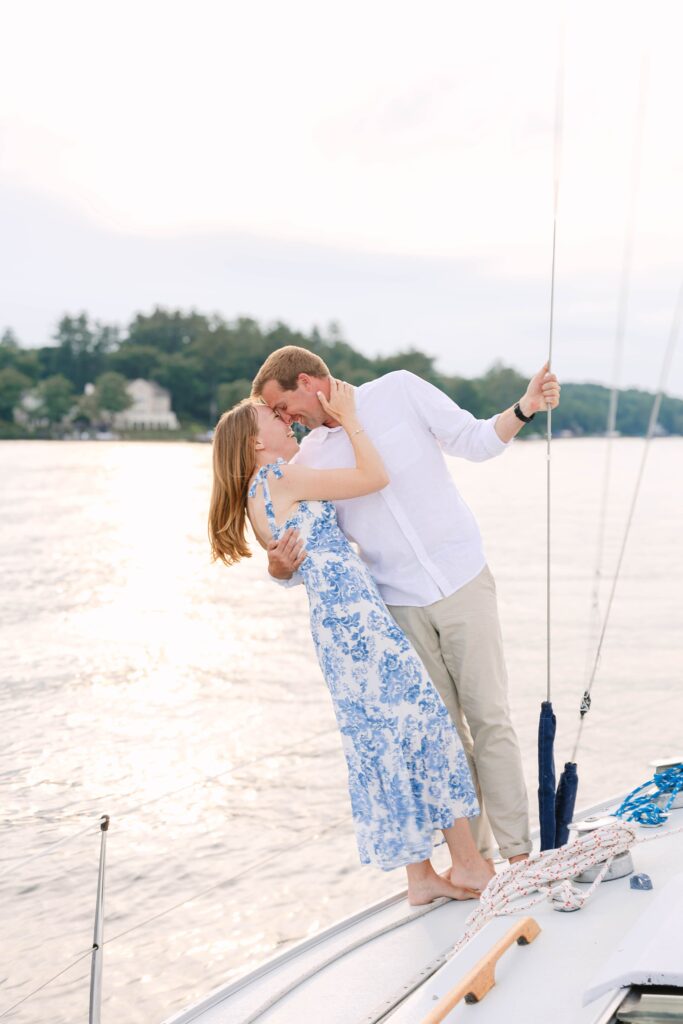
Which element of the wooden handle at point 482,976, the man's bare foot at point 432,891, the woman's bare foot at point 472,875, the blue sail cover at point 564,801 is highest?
the wooden handle at point 482,976

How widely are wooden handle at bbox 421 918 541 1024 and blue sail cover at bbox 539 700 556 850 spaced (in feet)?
3.91

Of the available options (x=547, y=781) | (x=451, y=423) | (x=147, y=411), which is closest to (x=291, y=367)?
(x=451, y=423)

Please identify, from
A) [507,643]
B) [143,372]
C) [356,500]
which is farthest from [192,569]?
[143,372]

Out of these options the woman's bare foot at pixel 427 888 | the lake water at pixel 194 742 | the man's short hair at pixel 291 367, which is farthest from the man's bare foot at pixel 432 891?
the man's short hair at pixel 291 367

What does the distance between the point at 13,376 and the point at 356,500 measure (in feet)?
311

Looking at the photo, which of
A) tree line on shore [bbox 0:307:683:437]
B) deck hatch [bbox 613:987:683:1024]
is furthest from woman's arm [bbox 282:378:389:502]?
tree line on shore [bbox 0:307:683:437]

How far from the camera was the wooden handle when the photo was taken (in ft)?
5.89

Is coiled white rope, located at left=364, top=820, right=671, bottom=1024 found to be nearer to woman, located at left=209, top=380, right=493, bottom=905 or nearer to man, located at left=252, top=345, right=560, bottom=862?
woman, located at left=209, top=380, right=493, bottom=905

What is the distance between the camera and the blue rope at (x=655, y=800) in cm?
286

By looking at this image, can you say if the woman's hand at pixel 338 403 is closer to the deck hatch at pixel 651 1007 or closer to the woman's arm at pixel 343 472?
the woman's arm at pixel 343 472

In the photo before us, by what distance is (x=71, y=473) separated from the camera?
51.2 m

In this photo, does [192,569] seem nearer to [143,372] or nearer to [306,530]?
[306,530]

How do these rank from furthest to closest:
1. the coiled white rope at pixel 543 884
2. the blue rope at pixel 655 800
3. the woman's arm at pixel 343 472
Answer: the woman's arm at pixel 343 472 → the blue rope at pixel 655 800 → the coiled white rope at pixel 543 884

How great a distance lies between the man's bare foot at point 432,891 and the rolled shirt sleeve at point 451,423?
1199 mm
